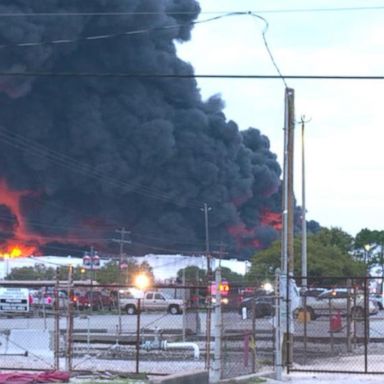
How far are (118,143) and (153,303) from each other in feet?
183

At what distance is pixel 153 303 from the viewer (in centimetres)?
4809

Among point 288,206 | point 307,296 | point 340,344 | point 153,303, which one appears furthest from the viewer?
point 153,303

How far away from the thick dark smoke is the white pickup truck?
159ft

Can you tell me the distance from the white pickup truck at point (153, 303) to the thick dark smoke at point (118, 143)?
159 feet

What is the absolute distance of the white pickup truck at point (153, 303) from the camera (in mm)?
46062

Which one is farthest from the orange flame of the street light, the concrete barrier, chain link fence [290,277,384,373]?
the concrete barrier

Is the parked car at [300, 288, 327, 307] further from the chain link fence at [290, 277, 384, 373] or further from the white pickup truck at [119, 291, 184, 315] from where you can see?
the white pickup truck at [119, 291, 184, 315]

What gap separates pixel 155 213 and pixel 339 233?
22785mm

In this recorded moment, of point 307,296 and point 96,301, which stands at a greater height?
point 307,296

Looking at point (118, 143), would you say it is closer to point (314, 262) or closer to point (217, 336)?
point (314, 262)

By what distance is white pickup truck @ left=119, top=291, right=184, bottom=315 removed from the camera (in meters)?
46.1

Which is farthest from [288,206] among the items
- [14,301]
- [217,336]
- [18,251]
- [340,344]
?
[18,251]

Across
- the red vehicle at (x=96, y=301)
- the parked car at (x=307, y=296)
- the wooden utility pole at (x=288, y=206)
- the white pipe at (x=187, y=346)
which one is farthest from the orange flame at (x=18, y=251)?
the wooden utility pole at (x=288, y=206)

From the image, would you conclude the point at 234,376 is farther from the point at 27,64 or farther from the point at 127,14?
the point at 127,14
